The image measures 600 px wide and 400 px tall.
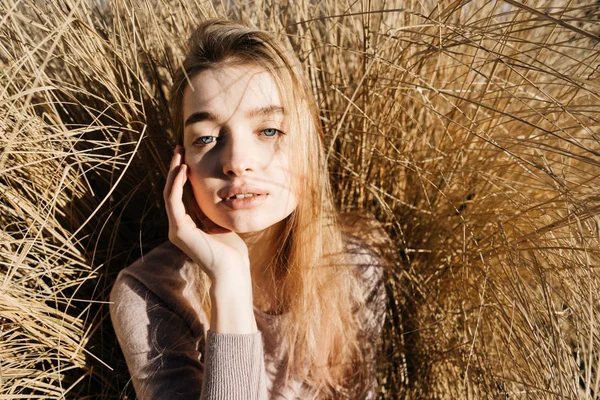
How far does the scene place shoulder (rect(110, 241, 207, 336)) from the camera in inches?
49.4

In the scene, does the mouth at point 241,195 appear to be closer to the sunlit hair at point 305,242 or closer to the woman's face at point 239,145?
the woman's face at point 239,145

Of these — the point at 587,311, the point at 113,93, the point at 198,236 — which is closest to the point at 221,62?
the point at 113,93

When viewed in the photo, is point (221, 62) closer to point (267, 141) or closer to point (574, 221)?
point (267, 141)

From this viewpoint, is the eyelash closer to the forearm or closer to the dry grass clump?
the dry grass clump

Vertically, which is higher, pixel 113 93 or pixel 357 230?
pixel 113 93

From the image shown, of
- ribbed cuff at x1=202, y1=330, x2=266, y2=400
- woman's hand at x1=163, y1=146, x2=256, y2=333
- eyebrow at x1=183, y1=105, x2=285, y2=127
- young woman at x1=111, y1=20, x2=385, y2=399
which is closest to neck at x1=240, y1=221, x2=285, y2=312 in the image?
young woman at x1=111, y1=20, x2=385, y2=399

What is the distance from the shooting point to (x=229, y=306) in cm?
119

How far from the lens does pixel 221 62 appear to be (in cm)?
A: 115

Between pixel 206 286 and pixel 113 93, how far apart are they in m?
0.58

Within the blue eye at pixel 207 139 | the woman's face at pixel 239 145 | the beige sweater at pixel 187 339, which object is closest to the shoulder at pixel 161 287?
the beige sweater at pixel 187 339

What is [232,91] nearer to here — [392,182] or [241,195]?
[241,195]

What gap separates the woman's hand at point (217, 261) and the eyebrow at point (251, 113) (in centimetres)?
12

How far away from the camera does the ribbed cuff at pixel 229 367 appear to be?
116 centimetres

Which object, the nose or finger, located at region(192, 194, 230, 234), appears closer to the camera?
the nose
